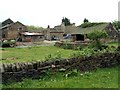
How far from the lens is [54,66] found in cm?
1048

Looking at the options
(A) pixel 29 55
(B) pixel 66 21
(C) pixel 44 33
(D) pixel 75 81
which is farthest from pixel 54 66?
(B) pixel 66 21

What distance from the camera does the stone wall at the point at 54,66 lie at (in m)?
9.25

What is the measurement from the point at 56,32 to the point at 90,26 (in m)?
17.0

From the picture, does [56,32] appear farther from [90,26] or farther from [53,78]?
[53,78]

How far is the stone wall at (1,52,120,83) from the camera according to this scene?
30.4ft

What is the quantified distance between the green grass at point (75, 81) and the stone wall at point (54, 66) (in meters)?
0.29

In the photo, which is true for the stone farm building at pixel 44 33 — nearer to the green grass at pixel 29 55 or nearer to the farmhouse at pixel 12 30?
the farmhouse at pixel 12 30

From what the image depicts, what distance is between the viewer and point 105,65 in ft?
40.7

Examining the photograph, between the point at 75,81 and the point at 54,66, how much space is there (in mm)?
1422

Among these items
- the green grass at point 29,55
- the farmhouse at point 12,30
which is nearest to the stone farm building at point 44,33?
the farmhouse at point 12,30

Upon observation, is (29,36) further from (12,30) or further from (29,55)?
(29,55)

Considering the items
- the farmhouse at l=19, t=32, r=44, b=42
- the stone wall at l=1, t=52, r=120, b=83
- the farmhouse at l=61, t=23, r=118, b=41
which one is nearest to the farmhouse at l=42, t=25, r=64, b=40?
the farmhouse at l=19, t=32, r=44, b=42

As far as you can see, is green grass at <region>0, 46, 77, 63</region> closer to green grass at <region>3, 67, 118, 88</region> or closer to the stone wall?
the stone wall

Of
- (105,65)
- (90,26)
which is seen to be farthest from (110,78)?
(90,26)
